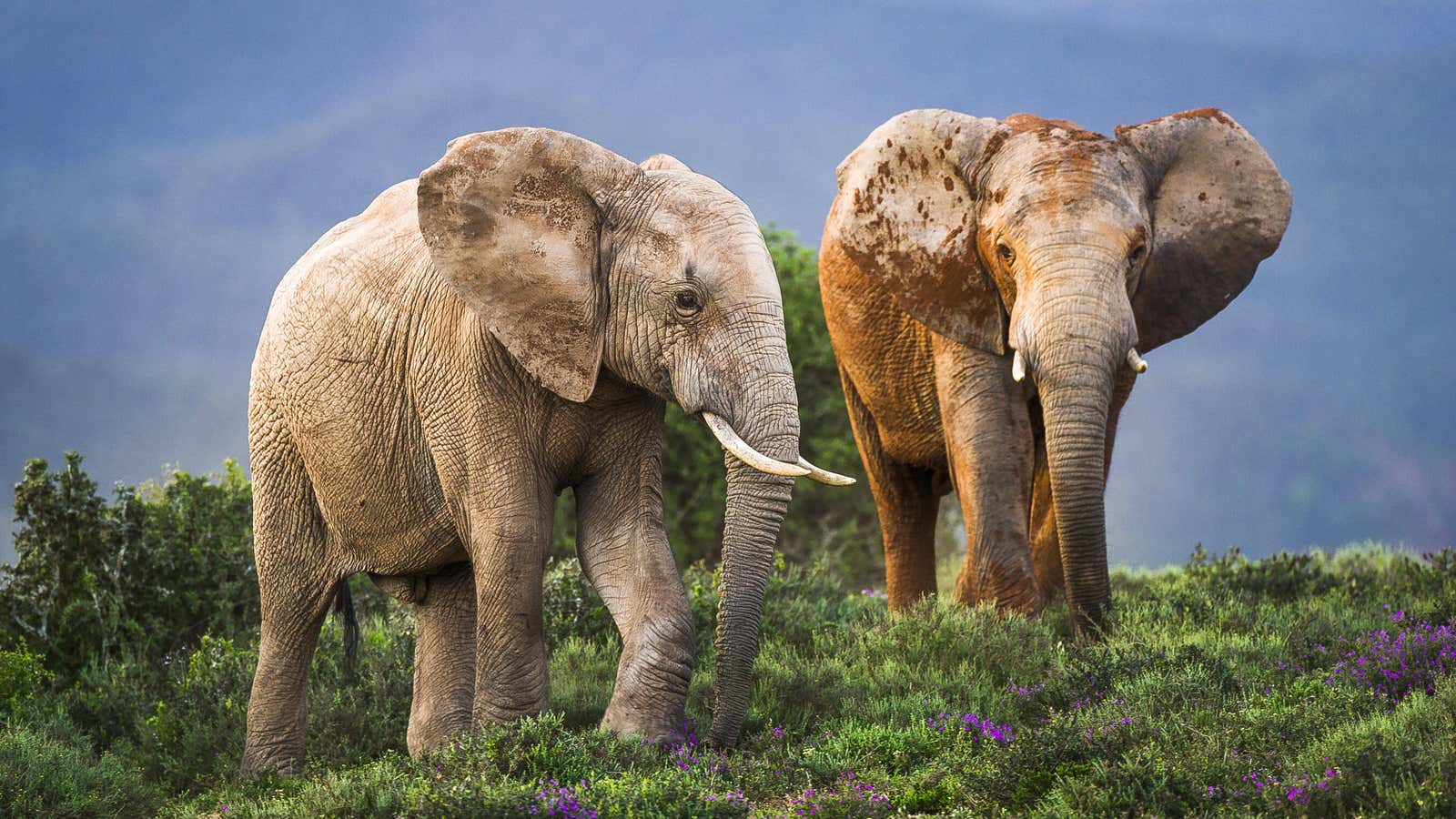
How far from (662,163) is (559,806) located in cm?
299

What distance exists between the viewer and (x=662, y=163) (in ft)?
25.4

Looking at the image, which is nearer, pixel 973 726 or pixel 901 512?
pixel 973 726

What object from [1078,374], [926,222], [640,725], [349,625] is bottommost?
[640,725]

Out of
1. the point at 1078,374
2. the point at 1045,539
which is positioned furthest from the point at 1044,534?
the point at 1078,374

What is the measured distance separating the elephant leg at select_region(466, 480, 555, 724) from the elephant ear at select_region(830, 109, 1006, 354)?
3.71 metres

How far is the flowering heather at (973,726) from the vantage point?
7.46 metres

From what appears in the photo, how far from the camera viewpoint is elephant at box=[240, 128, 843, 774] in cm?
707

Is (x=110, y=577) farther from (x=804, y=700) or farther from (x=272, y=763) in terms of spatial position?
(x=804, y=700)

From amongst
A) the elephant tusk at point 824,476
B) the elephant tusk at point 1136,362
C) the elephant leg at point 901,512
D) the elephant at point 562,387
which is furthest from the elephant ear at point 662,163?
the elephant leg at point 901,512

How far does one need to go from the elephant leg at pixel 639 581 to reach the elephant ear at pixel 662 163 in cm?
111

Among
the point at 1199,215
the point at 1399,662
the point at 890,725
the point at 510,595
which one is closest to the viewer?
the point at 510,595

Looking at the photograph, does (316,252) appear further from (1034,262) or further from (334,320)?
(1034,262)

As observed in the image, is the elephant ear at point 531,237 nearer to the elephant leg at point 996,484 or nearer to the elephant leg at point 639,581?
the elephant leg at point 639,581

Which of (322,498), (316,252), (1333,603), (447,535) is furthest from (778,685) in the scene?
(1333,603)
